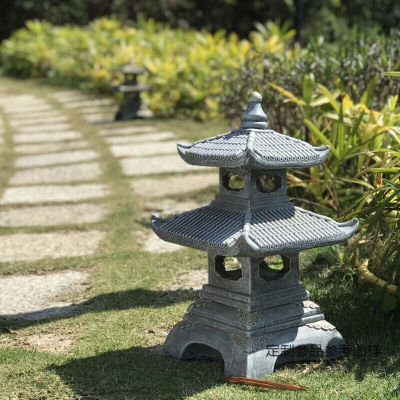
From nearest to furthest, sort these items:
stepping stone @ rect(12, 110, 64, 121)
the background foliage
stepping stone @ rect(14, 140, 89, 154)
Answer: stepping stone @ rect(14, 140, 89, 154) → stepping stone @ rect(12, 110, 64, 121) → the background foliage

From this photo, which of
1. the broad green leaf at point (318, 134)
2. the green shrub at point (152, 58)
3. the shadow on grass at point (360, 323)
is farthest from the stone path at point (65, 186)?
the shadow on grass at point (360, 323)

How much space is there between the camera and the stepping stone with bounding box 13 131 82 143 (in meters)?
8.88

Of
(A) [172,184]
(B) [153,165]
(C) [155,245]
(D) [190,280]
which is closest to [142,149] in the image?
(B) [153,165]

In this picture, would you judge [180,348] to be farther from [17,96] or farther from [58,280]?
[17,96]

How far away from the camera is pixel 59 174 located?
23.8ft

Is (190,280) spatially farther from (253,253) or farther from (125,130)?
(125,130)

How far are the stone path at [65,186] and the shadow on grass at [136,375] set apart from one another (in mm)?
757

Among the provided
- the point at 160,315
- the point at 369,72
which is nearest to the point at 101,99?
the point at 369,72

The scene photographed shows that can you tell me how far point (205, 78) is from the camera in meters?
9.99

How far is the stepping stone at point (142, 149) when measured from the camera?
7.95m

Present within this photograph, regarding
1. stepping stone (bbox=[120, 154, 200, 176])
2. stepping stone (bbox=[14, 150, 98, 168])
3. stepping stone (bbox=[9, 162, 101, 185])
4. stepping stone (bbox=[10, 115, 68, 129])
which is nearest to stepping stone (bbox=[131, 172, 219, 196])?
stepping stone (bbox=[120, 154, 200, 176])

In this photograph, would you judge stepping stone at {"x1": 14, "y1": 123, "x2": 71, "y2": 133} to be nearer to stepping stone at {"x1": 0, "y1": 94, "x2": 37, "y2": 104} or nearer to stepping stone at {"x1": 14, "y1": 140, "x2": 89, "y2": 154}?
stepping stone at {"x1": 14, "y1": 140, "x2": 89, "y2": 154}

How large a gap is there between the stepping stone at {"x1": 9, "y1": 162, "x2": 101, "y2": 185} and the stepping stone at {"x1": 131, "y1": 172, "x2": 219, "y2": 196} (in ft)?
1.79

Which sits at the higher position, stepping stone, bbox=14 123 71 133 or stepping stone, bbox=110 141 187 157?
stepping stone, bbox=110 141 187 157
